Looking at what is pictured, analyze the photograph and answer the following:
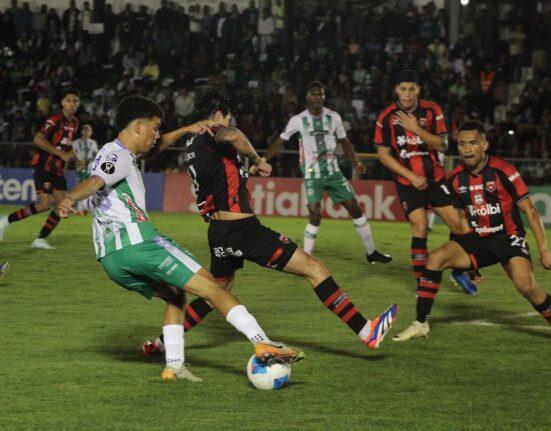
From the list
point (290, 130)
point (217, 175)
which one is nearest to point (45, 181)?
point (290, 130)

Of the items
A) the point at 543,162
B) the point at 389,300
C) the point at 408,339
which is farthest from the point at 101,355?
the point at 543,162

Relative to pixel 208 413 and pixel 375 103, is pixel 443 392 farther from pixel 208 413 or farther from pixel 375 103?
pixel 375 103

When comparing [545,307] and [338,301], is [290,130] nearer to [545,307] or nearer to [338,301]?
[545,307]

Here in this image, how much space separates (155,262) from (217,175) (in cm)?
131

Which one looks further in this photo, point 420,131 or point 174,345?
point 420,131

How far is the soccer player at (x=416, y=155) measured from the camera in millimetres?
11445

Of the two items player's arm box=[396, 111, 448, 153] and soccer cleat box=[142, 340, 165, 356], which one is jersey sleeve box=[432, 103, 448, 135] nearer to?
player's arm box=[396, 111, 448, 153]

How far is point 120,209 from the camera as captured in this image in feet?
23.6

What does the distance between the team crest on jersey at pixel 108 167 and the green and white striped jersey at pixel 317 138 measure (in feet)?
27.9

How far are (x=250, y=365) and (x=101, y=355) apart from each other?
5.55 ft

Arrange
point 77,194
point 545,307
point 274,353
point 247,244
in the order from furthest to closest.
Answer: point 545,307 < point 247,244 < point 274,353 < point 77,194

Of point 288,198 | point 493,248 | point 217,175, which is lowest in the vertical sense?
point 288,198

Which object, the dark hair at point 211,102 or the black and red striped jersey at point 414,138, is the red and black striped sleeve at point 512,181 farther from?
the dark hair at point 211,102

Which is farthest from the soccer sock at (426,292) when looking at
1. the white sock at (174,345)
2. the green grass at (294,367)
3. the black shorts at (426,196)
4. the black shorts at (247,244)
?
the white sock at (174,345)
